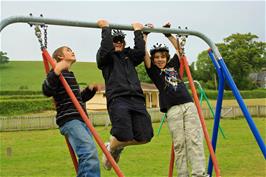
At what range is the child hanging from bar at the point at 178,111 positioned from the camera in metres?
4.37

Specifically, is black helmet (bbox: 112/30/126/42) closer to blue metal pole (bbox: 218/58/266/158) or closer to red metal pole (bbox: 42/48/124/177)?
red metal pole (bbox: 42/48/124/177)

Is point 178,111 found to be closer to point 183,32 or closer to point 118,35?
point 183,32

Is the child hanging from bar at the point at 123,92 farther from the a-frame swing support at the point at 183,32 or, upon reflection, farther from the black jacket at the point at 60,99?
the black jacket at the point at 60,99

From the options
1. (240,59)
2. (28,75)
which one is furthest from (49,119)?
(28,75)

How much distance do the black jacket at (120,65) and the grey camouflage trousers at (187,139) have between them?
595 millimetres

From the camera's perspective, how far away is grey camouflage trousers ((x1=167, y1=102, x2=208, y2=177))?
14.3ft

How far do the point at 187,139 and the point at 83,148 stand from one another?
1304 millimetres

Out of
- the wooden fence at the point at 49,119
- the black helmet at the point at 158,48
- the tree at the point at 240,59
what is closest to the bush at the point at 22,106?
the wooden fence at the point at 49,119

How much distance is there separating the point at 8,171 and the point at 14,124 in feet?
57.2

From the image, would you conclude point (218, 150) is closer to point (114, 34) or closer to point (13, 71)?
point (114, 34)

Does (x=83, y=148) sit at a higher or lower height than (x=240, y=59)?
higher

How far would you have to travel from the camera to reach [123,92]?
4004mm

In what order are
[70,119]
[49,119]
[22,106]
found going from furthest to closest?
[22,106]
[49,119]
[70,119]

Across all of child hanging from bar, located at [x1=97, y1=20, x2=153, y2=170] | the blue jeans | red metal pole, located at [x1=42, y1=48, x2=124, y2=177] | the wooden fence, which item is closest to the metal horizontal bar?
child hanging from bar, located at [x1=97, y1=20, x2=153, y2=170]
